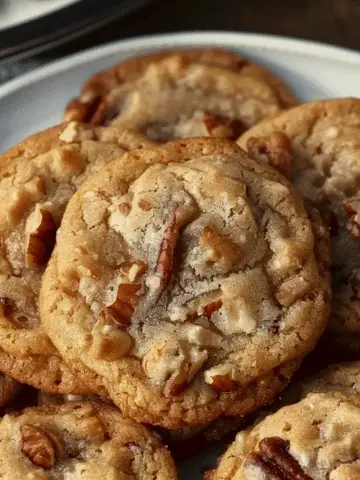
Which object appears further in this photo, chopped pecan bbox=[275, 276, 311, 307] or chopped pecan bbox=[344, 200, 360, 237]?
chopped pecan bbox=[344, 200, 360, 237]

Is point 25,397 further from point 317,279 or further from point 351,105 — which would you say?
point 351,105

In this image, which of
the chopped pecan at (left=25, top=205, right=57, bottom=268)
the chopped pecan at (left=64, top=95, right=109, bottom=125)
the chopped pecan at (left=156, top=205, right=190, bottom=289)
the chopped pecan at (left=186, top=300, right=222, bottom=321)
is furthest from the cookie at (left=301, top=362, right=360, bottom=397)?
the chopped pecan at (left=64, top=95, right=109, bottom=125)

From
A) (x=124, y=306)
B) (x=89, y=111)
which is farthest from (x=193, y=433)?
(x=89, y=111)

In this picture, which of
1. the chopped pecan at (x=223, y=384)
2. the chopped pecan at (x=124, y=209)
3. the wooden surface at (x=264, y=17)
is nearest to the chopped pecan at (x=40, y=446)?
the chopped pecan at (x=223, y=384)

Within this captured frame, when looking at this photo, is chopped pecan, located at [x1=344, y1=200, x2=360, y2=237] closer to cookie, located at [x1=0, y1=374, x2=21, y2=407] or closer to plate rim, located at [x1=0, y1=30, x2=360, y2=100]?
plate rim, located at [x1=0, y1=30, x2=360, y2=100]

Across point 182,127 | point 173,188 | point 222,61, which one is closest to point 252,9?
point 222,61
